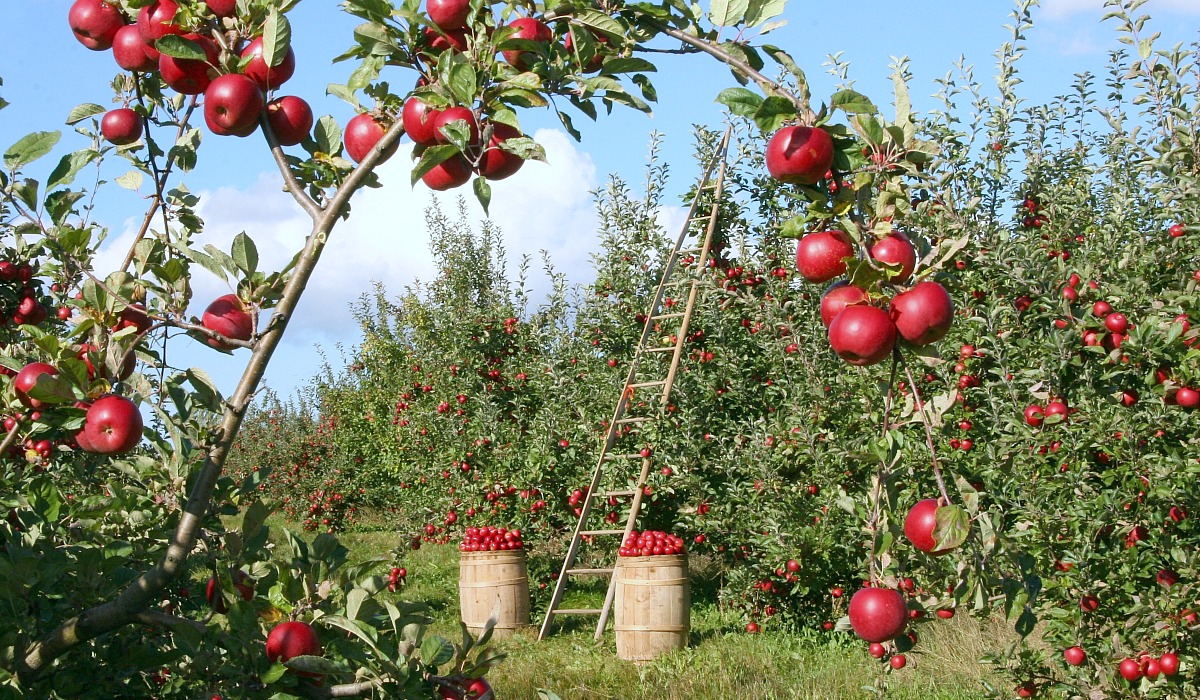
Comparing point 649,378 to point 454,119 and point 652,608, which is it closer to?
point 652,608

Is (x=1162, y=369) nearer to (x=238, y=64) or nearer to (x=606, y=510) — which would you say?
(x=238, y=64)

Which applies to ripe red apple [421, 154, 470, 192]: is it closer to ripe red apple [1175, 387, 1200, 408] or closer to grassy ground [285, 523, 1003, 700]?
ripe red apple [1175, 387, 1200, 408]

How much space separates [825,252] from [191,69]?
34.8 inches

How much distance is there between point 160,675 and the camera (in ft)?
7.74

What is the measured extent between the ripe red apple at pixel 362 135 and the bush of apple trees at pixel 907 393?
1.59 feet

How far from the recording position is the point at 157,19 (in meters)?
1.30

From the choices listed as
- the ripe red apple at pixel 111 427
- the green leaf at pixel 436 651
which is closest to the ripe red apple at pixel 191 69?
the ripe red apple at pixel 111 427

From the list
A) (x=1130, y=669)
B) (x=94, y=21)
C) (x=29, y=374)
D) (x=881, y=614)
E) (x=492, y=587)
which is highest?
(x=94, y=21)

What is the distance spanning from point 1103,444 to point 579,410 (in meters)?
4.35

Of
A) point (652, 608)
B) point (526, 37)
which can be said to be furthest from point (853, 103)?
point (652, 608)

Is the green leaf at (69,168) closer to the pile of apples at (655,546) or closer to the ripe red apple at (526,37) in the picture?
the ripe red apple at (526,37)

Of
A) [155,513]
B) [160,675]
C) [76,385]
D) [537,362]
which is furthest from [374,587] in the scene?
[537,362]

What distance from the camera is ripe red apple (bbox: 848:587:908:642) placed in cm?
135

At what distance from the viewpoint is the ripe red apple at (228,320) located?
1.27 m
